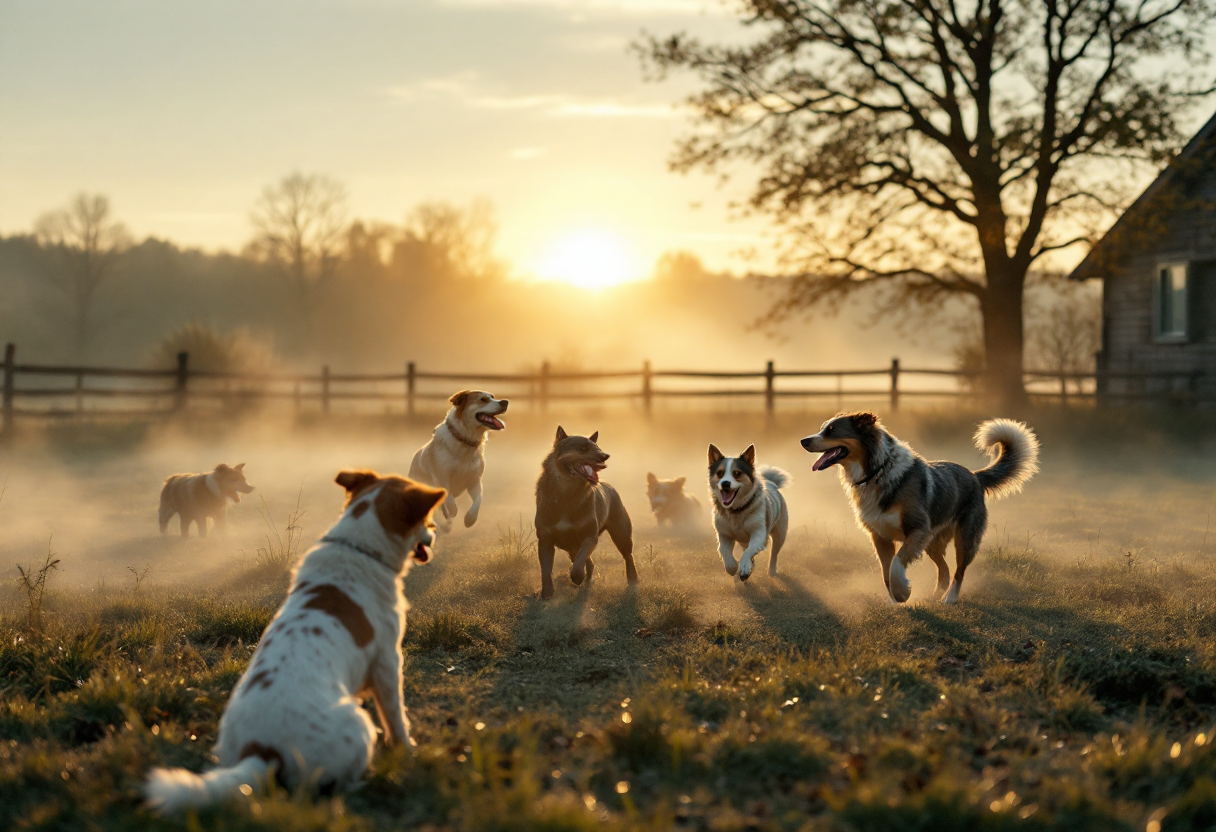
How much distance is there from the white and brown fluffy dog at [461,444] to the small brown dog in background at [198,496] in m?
2.77

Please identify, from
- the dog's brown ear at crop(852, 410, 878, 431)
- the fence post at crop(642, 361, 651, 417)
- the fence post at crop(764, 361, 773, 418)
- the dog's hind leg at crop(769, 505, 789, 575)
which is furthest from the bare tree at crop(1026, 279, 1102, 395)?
the dog's brown ear at crop(852, 410, 878, 431)

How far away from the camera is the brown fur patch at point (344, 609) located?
13.6 feet

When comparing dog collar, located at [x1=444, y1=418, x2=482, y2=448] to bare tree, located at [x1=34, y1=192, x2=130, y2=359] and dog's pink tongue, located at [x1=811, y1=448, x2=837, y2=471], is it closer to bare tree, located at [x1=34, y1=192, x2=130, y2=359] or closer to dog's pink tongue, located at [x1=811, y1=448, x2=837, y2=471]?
dog's pink tongue, located at [x1=811, y1=448, x2=837, y2=471]

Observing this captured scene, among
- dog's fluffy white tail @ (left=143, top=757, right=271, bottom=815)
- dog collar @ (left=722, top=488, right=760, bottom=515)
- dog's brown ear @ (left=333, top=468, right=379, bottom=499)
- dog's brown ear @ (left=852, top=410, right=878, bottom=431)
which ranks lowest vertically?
dog's fluffy white tail @ (left=143, top=757, right=271, bottom=815)

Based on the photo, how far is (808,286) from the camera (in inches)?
842

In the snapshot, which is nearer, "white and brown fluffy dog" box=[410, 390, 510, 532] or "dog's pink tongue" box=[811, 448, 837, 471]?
"dog's pink tongue" box=[811, 448, 837, 471]

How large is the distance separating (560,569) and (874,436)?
11.2ft

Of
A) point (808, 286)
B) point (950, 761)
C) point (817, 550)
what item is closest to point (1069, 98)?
point (808, 286)

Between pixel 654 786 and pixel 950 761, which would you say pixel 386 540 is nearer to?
pixel 654 786

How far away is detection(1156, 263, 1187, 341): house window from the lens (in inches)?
874

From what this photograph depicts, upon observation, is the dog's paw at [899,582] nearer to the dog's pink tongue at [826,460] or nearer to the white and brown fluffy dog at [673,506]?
the dog's pink tongue at [826,460]

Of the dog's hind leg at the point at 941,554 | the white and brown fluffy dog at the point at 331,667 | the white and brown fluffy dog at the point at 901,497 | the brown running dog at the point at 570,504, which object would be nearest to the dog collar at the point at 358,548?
the white and brown fluffy dog at the point at 331,667

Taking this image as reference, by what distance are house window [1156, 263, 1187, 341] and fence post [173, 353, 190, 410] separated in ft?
79.1

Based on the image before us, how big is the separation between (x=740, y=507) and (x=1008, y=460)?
8.28 feet
